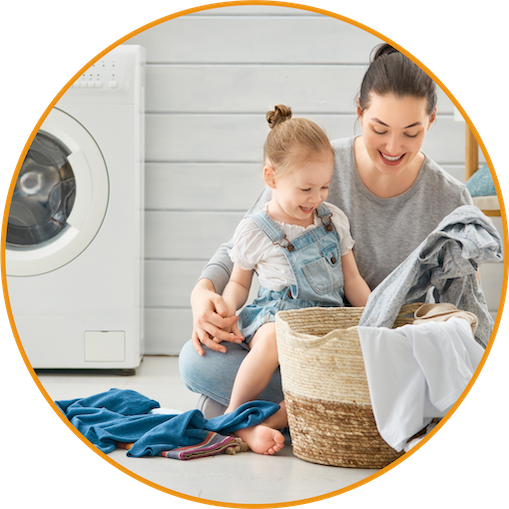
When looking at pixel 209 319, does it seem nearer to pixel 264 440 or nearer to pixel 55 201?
pixel 264 440

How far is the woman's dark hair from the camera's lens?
1017mm

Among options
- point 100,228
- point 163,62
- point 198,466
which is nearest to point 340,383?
point 198,466

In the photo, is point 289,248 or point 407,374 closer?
point 407,374

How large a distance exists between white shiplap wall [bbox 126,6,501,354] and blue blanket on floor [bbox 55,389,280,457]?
0.79 metres

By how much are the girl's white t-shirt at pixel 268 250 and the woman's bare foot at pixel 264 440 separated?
0.89 feet

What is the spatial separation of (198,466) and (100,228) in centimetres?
87

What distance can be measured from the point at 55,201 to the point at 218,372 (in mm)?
791

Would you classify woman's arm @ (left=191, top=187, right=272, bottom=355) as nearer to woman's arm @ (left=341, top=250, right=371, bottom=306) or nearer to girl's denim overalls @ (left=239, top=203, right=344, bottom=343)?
girl's denim overalls @ (left=239, top=203, right=344, bottom=343)

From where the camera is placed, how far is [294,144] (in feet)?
3.54

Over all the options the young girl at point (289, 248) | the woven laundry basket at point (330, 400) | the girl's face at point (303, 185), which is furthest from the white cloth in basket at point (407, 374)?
the girl's face at point (303, 185)

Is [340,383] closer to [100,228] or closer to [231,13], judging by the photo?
[100,228]

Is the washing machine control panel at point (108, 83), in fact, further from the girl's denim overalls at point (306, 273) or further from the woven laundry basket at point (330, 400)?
the woven laundry basket at point (330, 400)

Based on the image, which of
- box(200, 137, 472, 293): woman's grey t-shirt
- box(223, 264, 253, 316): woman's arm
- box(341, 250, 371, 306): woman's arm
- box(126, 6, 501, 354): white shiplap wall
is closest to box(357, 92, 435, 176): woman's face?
box(200, 137, 472, 293): woman's grey t-shirt

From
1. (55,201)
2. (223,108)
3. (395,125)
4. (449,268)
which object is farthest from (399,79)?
(55,201)
